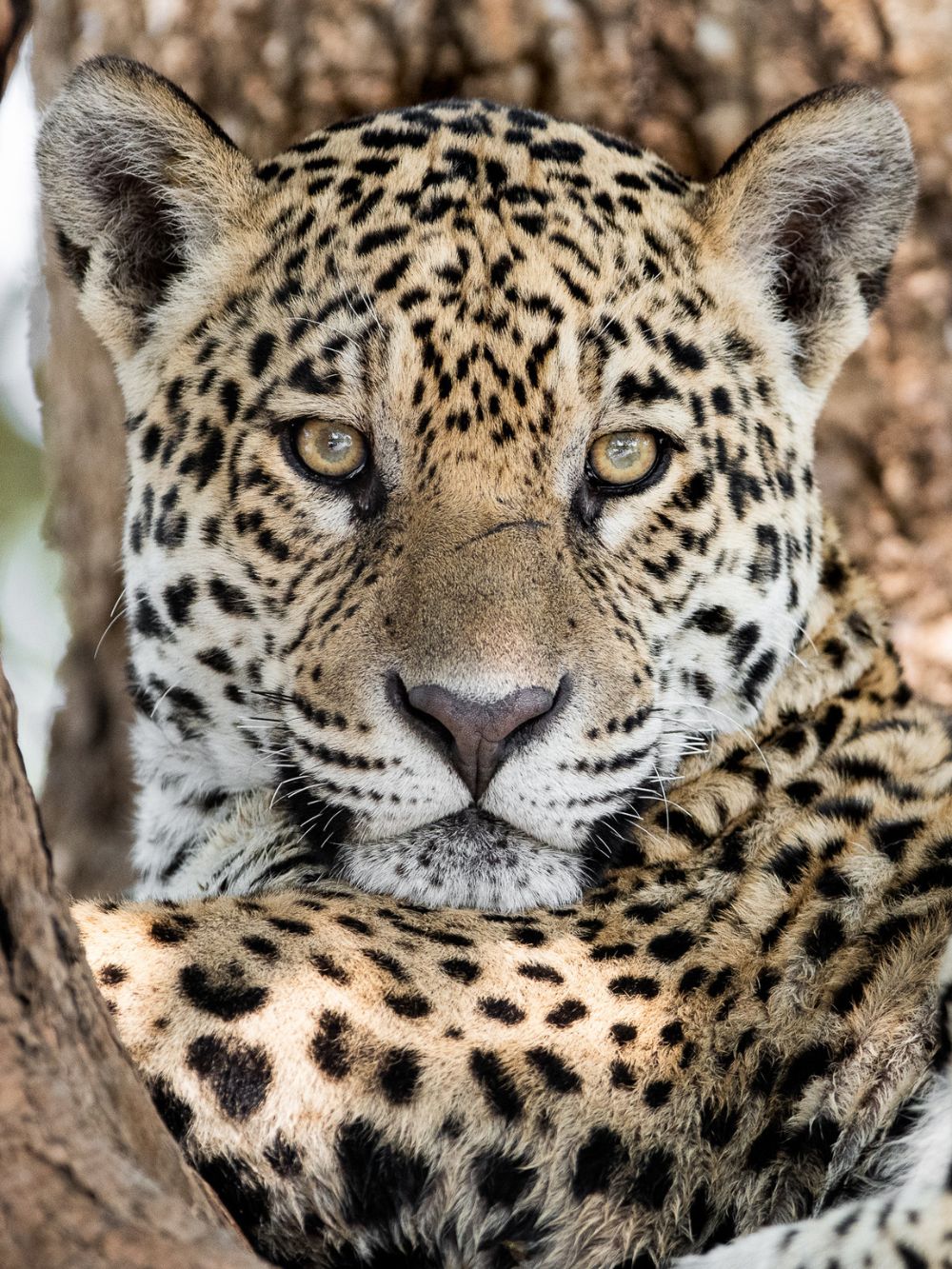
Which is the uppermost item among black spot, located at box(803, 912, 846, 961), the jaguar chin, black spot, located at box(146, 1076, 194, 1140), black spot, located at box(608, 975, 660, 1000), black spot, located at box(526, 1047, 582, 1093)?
black spot, located at box(803, 912, 846, 961)

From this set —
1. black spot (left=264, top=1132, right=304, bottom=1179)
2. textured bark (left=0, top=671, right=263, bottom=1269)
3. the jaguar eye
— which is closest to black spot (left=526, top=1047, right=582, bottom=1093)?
black spot (left=264, top=1132, right=304, bottom=1179)

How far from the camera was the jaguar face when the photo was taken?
368 centimetres

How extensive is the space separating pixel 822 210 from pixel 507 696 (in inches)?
77.0

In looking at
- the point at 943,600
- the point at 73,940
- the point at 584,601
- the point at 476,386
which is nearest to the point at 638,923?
the point at 584,601

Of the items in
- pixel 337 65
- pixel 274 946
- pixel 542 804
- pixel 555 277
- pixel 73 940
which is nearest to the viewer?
pixel 73 940

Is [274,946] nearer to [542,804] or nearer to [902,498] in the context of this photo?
[542,804]

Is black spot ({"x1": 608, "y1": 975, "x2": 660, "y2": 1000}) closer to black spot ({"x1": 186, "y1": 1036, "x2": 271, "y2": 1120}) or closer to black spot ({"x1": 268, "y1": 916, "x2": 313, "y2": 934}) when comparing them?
black spot ({"x1": 268, "y1": 916, "x2": 313, "y2": 934})

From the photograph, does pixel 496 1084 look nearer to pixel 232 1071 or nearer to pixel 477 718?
pixel 232 1071

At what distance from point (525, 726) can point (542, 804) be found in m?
0.24

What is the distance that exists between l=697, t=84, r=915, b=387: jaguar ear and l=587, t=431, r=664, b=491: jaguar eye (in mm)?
674

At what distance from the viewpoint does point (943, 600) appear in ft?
19.8

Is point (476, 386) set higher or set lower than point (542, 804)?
higher

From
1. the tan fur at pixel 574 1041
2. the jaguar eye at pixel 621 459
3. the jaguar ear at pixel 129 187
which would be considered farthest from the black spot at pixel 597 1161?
the jaguar ear at pixel 129 187

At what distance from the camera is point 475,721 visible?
341 cm
